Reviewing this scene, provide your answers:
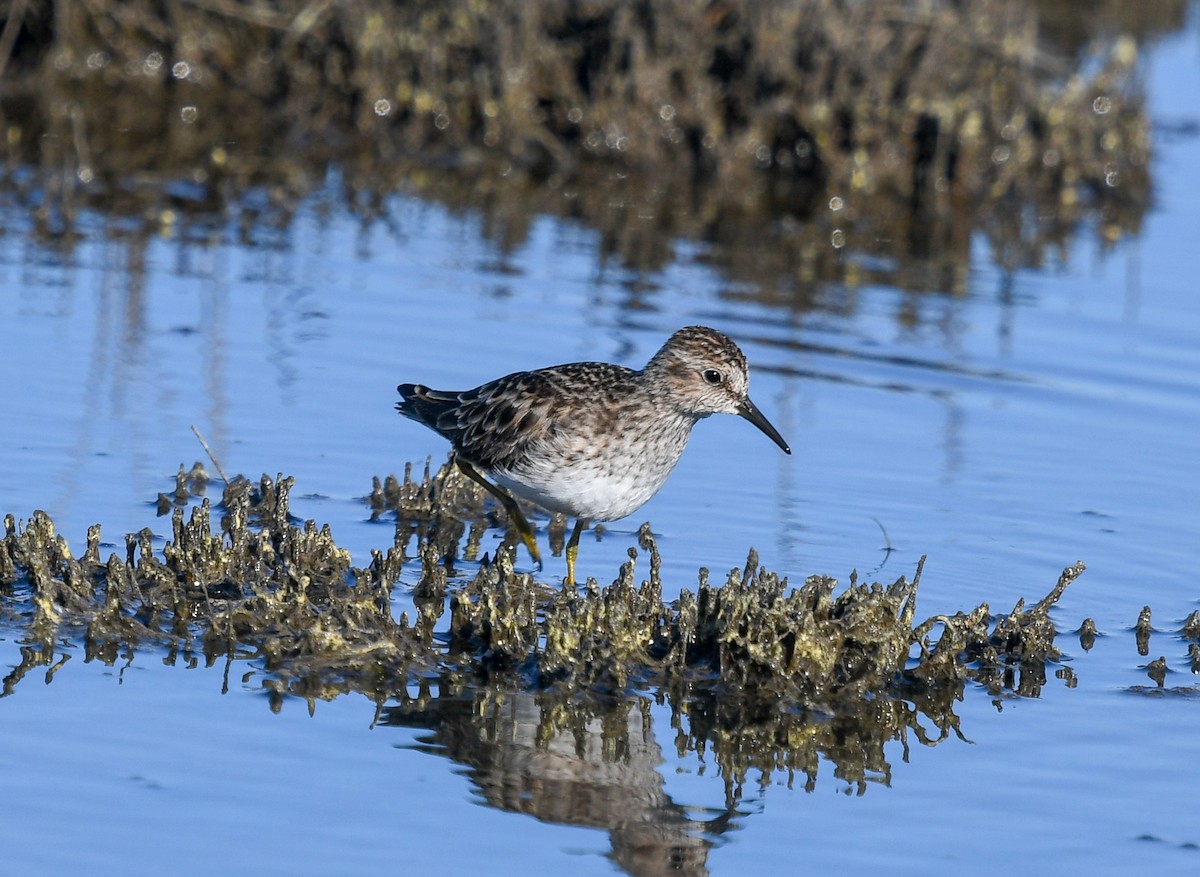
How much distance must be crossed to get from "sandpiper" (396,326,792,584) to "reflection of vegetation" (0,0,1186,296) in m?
5.54

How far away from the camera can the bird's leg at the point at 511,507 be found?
723cm

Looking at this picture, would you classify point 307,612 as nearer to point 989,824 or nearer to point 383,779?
point 383,779

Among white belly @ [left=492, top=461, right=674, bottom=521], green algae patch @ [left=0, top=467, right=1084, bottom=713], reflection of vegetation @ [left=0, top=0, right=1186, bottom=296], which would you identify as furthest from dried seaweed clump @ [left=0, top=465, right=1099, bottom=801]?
reflection of vegetation @ [left=0, top=0, right=1186, bottom=296]

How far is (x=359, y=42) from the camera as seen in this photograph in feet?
44.4

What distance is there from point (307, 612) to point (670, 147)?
8.29 metres

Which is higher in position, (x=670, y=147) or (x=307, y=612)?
(x=670, y=147)

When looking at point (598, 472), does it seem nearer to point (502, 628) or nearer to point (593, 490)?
point (593, 490)

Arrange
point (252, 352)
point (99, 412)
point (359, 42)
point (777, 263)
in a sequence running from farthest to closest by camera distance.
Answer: point (359, 42)
point (777, 263)
point (252, 352)
point (99, 412)

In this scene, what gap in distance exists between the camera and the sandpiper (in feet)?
22.1

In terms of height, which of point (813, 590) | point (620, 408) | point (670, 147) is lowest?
point (813, 590)

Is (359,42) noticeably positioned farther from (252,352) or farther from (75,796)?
(75,796)

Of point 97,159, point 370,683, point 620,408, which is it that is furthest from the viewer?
point 97,159

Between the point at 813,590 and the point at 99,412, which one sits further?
the point at 99,412

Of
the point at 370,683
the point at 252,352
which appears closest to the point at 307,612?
the point at 370,683
